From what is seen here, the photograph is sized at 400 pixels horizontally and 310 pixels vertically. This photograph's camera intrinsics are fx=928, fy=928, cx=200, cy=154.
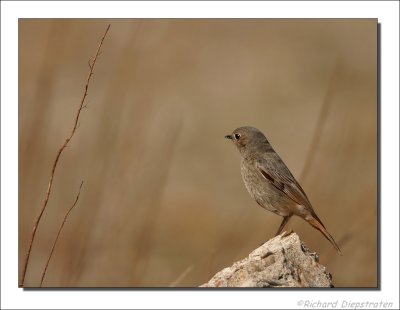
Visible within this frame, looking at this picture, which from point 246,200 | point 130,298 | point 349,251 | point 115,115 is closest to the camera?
point 130,298

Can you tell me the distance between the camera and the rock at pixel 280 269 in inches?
219

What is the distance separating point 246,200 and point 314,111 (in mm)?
1217

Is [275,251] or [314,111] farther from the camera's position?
[314,111]

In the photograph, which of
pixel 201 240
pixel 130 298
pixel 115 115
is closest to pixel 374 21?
pixel 115 115

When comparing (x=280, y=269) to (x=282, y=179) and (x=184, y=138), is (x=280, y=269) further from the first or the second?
(x=184, y=138)

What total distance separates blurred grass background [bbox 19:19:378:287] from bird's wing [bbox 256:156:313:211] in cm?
15

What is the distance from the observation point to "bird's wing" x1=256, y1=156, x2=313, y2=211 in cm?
684

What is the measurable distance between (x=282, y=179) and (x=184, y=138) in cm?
340

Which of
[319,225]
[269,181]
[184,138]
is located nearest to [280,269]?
[319,225]

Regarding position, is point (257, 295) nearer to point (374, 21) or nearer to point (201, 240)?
point (374, 21)

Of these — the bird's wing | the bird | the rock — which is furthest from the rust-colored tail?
the rock

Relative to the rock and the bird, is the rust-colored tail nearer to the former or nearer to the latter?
the bird

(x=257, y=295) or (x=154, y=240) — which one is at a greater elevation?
(x=154, y=240)

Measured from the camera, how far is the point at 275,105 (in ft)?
32.9
